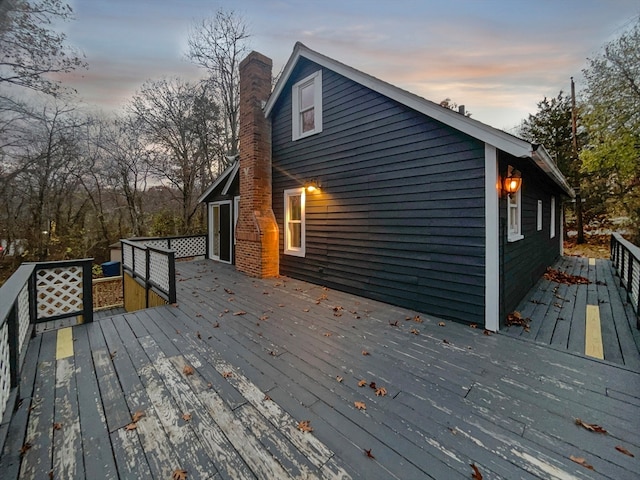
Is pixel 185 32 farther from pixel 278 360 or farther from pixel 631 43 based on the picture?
pixel 631 43

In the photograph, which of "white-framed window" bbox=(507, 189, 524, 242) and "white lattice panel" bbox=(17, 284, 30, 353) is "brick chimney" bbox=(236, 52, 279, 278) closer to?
"white lattice panel" bbox=(17, 284, 30, 353)

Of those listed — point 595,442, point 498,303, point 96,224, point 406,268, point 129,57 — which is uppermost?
point 129,57

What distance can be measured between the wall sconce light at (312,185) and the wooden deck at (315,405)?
338 cm

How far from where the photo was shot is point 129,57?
368 inches

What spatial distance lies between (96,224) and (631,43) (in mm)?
25660

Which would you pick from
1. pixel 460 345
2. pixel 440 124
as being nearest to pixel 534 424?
pixel 460 345

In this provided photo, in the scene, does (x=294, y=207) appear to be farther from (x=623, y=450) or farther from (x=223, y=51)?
(x=223, y=51)

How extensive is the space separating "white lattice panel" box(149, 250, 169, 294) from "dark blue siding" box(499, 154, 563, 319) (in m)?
5.66

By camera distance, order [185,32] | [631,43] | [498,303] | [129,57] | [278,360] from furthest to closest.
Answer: [185,32], [631,43], [129,57], [498,303], [278,360]

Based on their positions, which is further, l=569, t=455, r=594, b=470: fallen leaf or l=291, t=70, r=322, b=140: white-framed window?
l=291, t=70, r=322, b=140: white-framed window

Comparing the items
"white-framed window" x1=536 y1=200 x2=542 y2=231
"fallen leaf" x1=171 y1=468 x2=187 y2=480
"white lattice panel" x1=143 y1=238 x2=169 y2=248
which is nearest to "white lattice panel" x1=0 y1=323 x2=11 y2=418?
"fallen leaf" x1=171 y1=468 x2=187 y2=480

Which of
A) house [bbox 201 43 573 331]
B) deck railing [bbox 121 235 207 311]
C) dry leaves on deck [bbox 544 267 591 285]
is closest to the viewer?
house [bbox 201 43 573 331]

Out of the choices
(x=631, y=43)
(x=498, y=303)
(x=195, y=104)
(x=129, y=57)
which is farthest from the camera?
(x=195, y=104)

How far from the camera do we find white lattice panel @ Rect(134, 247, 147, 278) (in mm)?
6618
